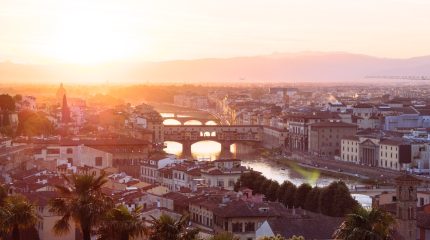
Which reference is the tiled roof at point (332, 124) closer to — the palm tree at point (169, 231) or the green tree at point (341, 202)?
the green tree at point (341, 202)

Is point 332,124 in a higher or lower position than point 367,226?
lower

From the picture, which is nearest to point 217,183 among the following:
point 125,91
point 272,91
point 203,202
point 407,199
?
point 203,202

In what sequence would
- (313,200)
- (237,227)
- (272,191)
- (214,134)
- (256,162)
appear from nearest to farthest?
(237,227), (313,200), (272,191), (256,162), (214,134)

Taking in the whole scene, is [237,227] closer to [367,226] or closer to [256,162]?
[367,226]

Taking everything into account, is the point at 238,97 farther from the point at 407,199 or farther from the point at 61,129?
the point at 407,199

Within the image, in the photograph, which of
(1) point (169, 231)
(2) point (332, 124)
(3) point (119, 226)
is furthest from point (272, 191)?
(2) point (332, 124)

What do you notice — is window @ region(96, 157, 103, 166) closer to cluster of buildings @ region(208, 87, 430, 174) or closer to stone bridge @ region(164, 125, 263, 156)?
cluster of buildings @ region(208, 87, 430, 174)
